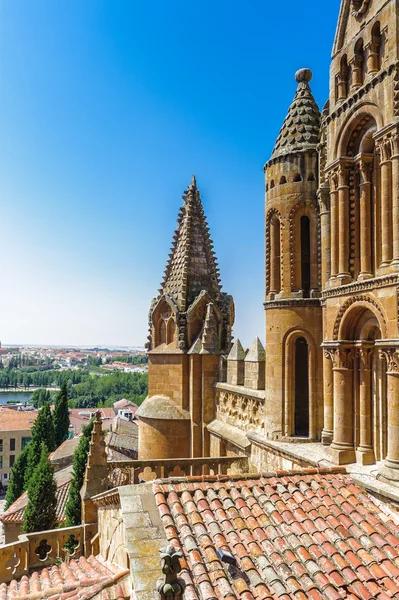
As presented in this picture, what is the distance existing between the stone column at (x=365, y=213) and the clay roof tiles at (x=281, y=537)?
170 inches

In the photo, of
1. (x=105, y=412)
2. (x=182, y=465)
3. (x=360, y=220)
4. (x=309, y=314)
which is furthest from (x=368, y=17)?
(x=105, y=412)

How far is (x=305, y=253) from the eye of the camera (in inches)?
514

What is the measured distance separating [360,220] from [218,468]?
826cm

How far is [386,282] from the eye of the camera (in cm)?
862

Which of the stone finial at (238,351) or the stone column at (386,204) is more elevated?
the stone column at (386,204)

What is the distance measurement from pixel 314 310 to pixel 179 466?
232 inches

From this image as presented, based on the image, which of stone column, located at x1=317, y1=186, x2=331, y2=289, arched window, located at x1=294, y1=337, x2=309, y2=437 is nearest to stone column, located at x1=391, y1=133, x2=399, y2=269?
stone column, located at x1=317, y1=186, x2=331, y2=289

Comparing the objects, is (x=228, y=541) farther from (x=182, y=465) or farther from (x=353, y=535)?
(x=182, y=465)

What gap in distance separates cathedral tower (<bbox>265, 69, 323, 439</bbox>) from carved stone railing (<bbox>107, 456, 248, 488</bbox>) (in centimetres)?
191

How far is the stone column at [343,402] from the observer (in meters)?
9.98

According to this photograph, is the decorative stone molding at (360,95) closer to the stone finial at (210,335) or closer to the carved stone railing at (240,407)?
the carved stone railing at (240,407)

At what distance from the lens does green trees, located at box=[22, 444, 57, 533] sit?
2666 centimetres

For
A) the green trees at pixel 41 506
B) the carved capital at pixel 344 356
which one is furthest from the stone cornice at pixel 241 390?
the green trees at pixel 41 506

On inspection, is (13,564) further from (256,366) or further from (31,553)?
(256,366)
